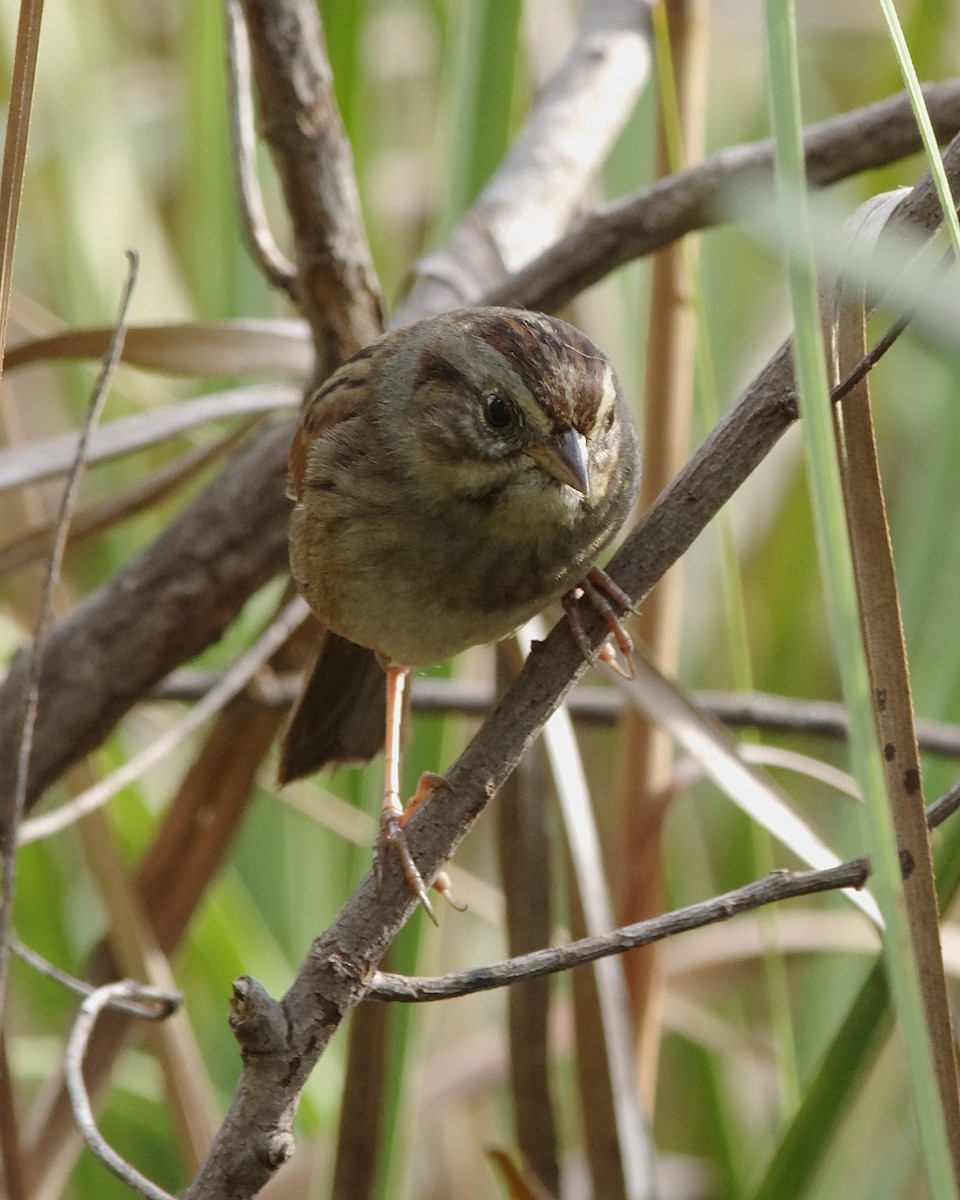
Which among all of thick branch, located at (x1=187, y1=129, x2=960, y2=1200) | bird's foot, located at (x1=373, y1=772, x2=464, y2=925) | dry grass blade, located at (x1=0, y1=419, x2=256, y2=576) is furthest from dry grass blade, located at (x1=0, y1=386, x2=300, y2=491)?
thick branch, located at (x1=187, y1=129, x2=960, y2=1200)

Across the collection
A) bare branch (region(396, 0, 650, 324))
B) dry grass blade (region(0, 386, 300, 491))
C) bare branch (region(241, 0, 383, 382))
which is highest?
bare branch (region(396, 0, 650, 324))

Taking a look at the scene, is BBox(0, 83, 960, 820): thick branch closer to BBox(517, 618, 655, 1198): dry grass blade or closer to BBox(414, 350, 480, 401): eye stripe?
BBox(414, 350, 480, 401): eye stripe

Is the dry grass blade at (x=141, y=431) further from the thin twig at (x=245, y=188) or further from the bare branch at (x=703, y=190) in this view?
the bare branch at (x=703, y=190)

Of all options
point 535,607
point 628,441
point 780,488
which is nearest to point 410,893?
point 535,607

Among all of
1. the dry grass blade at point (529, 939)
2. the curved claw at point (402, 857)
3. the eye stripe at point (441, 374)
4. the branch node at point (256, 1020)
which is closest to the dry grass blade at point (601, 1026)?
the dry grass blade at point (529, 939)

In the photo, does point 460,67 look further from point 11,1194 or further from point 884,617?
point 11,1194
